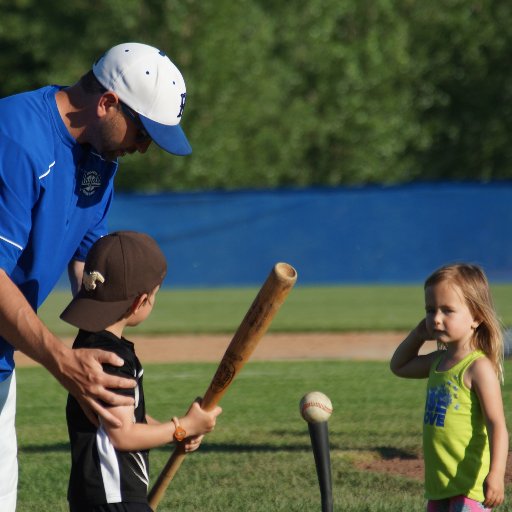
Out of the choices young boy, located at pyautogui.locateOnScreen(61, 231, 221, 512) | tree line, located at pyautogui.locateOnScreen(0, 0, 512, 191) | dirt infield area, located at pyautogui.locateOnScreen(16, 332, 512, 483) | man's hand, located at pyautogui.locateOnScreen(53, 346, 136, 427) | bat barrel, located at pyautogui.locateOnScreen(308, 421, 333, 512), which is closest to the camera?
man's hand, located at pyautogui.locateOnScreen(53, 346, 136, 427)

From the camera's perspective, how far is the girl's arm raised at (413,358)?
4.61 meters

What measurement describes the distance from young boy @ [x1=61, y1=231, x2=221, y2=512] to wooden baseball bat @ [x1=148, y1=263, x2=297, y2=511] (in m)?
0.09

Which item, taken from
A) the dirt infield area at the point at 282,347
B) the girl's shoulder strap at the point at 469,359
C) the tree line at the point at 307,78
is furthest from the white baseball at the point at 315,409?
the tree line at the point at 307,78

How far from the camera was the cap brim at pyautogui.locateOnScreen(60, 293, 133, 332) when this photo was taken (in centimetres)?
360

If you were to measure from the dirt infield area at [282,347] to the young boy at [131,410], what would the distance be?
26.7 feet

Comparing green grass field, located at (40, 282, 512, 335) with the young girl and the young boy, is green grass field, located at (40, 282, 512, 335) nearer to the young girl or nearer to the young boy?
the young girl

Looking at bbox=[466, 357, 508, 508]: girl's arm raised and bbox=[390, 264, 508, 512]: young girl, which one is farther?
bbox=[390, 264, 508, 512]: young girl

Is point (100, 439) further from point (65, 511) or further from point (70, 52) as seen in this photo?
point (70, 52)

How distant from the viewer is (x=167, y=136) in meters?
3.90

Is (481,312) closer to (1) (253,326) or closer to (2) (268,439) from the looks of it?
(1) (253,326)

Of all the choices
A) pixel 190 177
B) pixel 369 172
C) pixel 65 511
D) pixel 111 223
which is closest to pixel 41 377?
pixel 65 511

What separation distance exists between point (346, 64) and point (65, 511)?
27549 mm

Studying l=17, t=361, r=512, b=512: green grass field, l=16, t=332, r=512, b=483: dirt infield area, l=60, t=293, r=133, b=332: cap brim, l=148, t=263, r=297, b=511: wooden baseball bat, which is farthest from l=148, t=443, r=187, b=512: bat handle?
l=16, t=332, r=512, b=483: dirt infield area

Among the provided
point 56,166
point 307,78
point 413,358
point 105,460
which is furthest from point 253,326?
point 307,78
